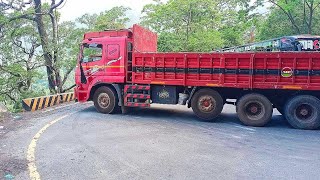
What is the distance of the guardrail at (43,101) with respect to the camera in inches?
435

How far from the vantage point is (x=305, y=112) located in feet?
25.7

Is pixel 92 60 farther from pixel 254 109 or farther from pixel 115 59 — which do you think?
pixel 254 109

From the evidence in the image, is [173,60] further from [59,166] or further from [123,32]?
[59,166]

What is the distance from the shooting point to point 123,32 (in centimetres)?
969

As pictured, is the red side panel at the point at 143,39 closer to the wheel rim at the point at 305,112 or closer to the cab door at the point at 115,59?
the cab door at the point at 115,59

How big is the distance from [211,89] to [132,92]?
2638mm

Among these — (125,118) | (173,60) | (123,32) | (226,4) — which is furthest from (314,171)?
(226,4)

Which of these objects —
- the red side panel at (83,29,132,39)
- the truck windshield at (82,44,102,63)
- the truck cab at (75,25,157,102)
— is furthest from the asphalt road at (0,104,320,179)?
the red side panel at (83,29,132,39)

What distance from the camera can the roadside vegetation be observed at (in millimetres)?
15773

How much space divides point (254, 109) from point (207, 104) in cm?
136

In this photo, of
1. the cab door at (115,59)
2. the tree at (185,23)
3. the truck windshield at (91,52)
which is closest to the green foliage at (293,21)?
the tree at (185,23)

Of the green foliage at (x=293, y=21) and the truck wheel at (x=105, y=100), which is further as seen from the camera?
the green foliage at (x=293, y=21)

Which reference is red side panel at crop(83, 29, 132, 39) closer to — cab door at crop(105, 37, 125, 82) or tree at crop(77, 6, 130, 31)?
cab door at crop(105, 37, 125, 82)

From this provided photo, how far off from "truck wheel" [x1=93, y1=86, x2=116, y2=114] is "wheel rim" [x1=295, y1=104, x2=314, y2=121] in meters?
5.72
